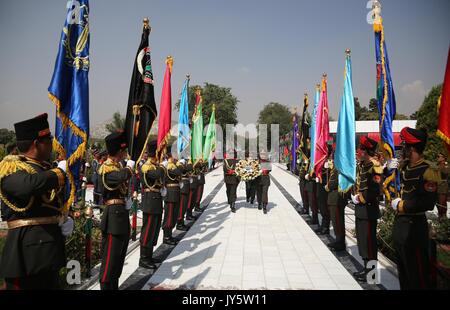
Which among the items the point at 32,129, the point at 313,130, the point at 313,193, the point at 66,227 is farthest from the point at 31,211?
the point at 313,193

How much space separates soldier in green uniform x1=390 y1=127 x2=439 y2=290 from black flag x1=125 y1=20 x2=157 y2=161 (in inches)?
158

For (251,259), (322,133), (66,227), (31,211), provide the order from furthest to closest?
(322,133), (251,259), (66,227), (31,211)

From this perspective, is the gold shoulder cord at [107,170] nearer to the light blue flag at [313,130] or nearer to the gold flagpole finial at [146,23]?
the gold flagpole finial at [146,23]

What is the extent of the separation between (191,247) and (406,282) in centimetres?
436

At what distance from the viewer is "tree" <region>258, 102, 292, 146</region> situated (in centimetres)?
7734

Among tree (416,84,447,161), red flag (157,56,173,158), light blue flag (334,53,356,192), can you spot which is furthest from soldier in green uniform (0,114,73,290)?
tree (416,84,447,161)

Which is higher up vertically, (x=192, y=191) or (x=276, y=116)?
(x=276, y=116)

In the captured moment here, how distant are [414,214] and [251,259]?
10.8 feet

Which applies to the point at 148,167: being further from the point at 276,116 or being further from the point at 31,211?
the point at 276,116

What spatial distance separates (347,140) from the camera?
5949mm

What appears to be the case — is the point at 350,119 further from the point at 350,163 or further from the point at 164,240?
the point at 164,240

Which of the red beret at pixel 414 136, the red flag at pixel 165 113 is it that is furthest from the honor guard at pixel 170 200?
the red beret at pixel 414 136
